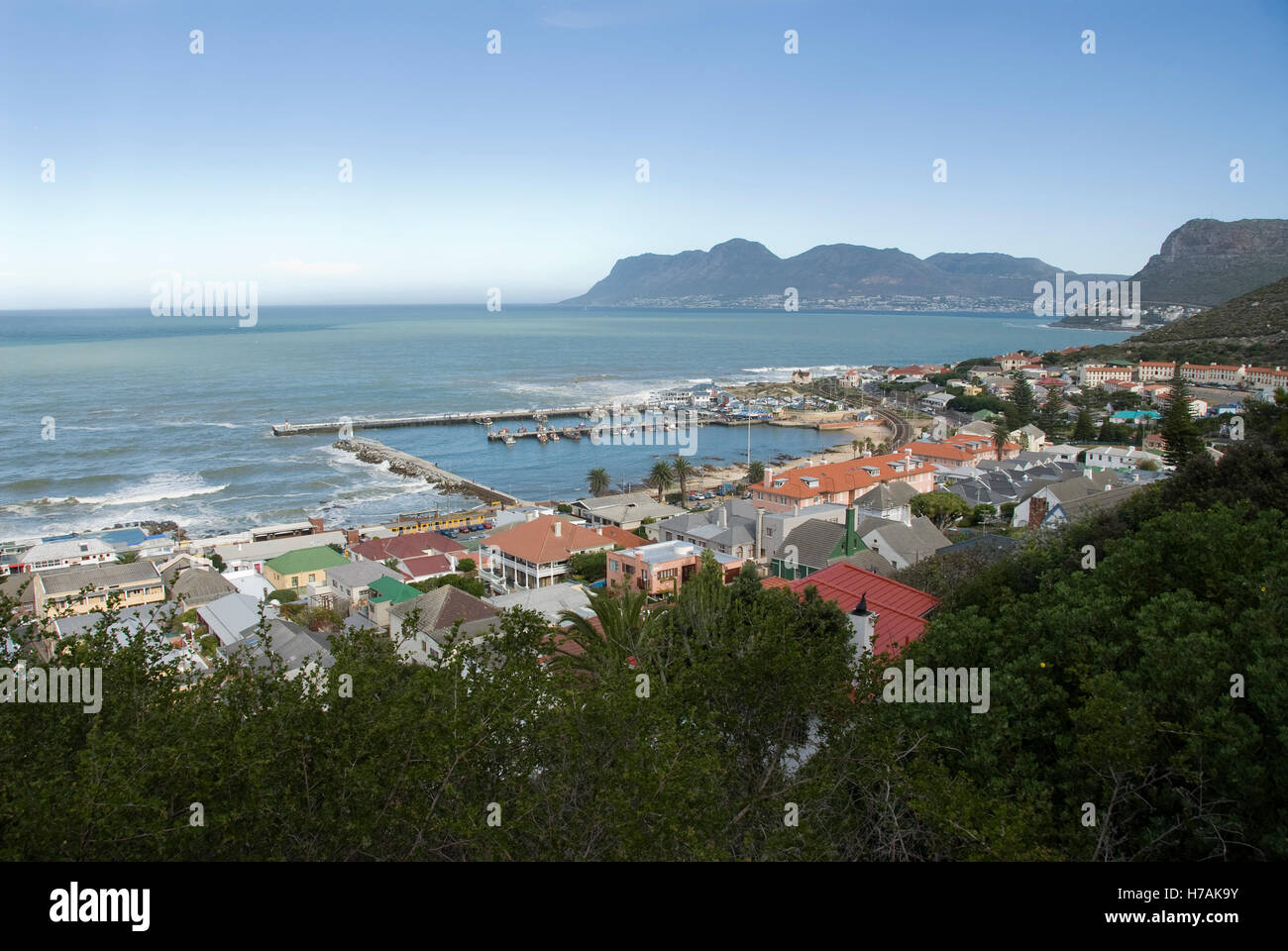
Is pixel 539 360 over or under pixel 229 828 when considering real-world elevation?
over

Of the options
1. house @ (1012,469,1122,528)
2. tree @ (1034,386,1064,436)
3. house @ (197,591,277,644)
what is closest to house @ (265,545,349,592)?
house @ (197,591,277,644)

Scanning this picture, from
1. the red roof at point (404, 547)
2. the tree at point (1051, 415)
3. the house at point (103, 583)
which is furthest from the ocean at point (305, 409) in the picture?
the tree at point (1051, 415)

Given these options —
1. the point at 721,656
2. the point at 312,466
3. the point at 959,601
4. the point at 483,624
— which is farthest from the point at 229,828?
the point at 312,466

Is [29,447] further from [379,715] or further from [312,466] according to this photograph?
[379,715]

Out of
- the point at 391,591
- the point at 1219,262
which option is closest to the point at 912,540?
the point at 391,591

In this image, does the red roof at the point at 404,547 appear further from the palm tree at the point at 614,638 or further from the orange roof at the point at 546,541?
the palm tree at the point at 614,638

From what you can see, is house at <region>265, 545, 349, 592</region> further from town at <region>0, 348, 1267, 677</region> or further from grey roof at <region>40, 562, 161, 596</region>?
grey roof at <region>40, 562, 161, 596</region>
